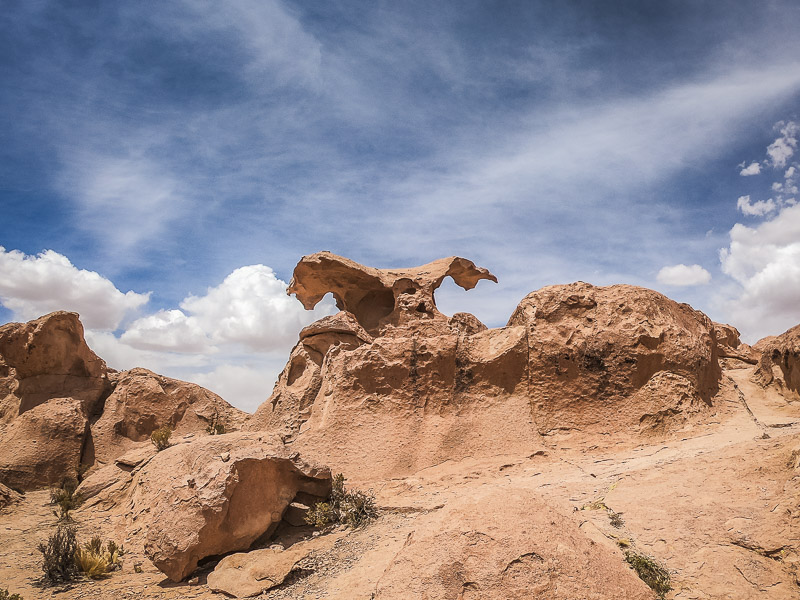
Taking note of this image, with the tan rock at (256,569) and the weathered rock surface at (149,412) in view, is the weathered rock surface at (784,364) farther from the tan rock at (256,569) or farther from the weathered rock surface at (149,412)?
the weathered rock surface at (149,412)

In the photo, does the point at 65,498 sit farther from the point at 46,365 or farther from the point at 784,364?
the point at 784,364

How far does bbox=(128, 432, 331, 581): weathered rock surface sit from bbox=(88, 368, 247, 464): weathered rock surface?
6985 mm

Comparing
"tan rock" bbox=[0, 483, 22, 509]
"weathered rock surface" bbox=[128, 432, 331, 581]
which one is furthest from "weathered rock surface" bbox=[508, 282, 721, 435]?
"tan rock" bbox=[0, 483, 22, 509]

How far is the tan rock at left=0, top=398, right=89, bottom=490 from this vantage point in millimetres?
12523

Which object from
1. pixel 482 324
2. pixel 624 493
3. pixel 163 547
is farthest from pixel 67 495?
pixel 624 493

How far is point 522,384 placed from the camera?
9711 millimetres

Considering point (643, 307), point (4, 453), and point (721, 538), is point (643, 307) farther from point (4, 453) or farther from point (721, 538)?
point (4, 453)

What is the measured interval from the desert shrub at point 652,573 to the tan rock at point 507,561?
203 mm

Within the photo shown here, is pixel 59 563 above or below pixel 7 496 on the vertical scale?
below

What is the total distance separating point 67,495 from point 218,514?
649 centimetres

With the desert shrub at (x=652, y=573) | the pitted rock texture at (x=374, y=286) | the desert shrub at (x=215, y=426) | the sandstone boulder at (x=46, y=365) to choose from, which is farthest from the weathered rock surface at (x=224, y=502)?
the pitted rock texture at (x=374, y=286)

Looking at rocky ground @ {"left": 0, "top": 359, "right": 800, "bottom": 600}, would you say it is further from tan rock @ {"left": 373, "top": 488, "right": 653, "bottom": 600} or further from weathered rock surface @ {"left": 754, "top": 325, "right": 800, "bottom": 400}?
weathered rock surface @ {"left": 754, "top": 325, "right": 800, "bottom": 400}

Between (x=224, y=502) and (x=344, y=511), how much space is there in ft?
5.54

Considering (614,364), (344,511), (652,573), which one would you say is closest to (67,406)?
(344,511)
